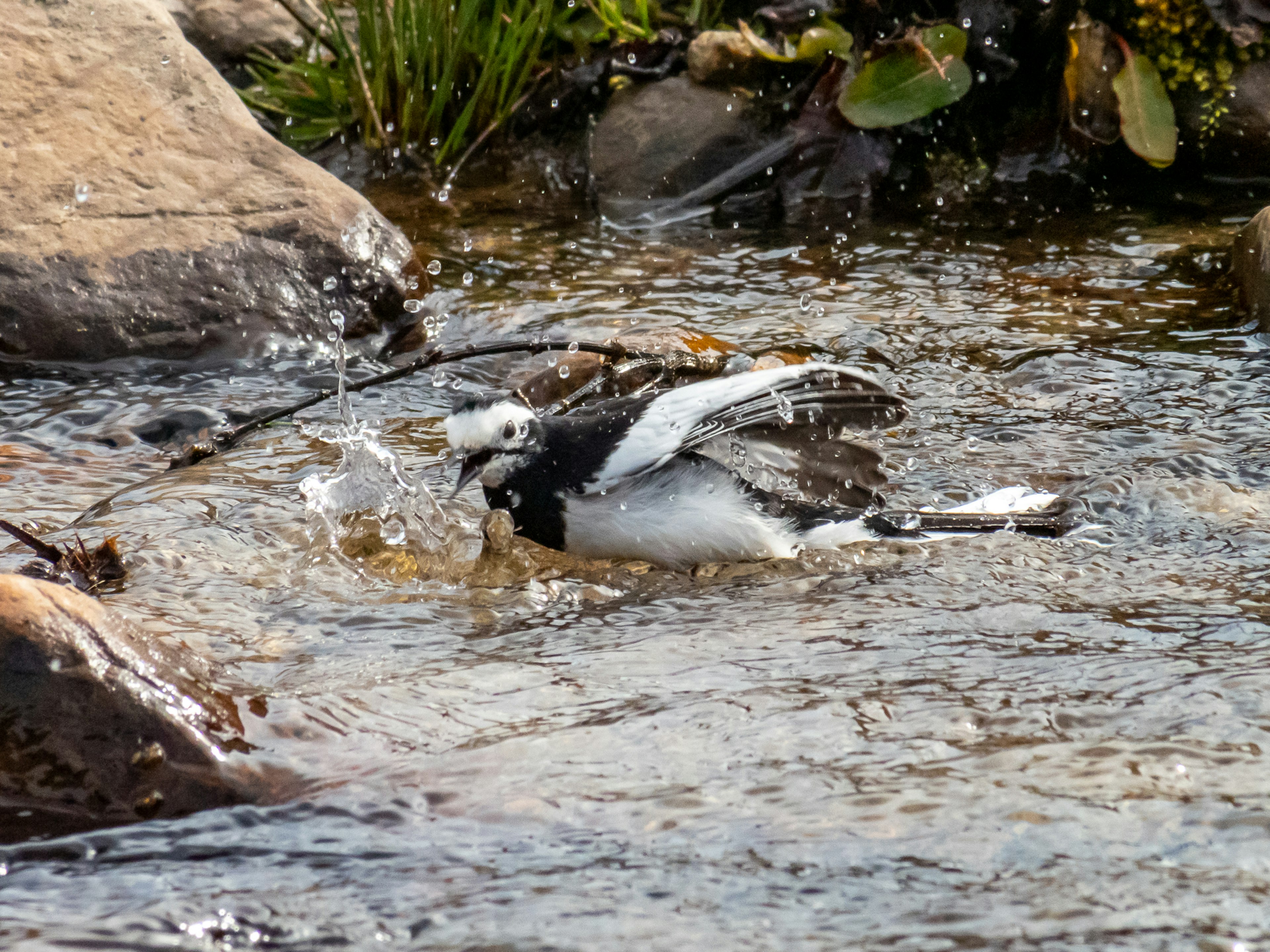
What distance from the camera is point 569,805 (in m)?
2.43

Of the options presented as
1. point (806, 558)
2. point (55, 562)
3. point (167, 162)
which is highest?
point (167, 162)

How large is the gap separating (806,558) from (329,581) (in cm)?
147

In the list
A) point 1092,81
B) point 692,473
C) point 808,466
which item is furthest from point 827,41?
point 692,473

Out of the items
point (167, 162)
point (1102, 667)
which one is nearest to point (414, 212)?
point (167, 162)

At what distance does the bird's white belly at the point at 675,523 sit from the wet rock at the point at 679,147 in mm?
3902

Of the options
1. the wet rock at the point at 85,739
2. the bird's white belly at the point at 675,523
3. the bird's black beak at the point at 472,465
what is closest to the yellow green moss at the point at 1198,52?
the bird's white belly at the point at 675,523

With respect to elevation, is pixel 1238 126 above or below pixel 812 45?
below

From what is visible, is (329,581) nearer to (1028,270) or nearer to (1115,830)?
(1115,830)

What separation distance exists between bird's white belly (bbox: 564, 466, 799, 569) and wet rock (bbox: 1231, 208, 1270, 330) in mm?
2578

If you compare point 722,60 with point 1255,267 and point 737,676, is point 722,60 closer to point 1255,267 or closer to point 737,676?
point 1255,267

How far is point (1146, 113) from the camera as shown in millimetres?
6945

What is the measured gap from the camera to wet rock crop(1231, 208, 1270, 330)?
5.26 m

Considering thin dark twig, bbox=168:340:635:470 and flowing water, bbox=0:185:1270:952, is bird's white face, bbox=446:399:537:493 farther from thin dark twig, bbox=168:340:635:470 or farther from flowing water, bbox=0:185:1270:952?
thin dark twig, bbox=168:340:635:470

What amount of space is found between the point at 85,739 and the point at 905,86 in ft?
19.8
